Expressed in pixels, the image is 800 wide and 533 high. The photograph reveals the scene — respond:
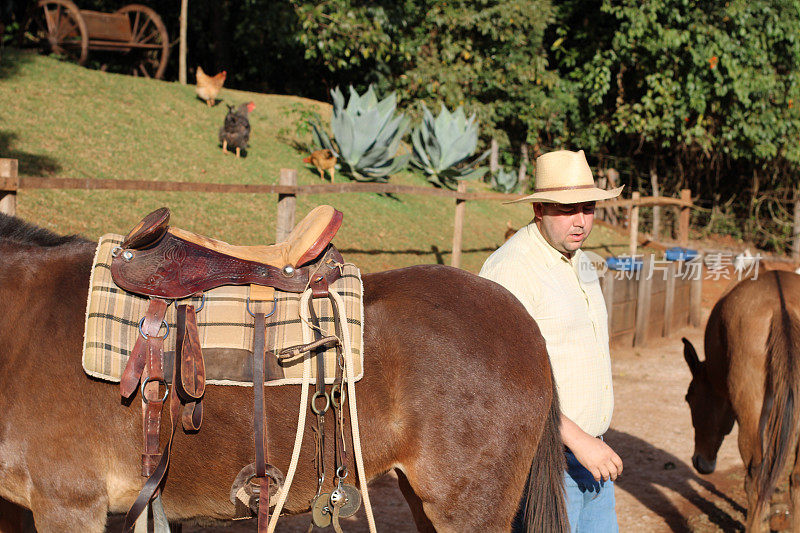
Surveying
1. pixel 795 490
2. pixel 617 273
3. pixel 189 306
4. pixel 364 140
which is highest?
pixel 364 140

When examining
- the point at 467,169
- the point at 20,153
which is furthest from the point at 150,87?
the point at 467,169

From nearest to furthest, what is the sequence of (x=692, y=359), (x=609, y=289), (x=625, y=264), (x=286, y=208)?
(x=692, y=359), (x=286, y=208), (x=609, y=289), (x=625, y=264)

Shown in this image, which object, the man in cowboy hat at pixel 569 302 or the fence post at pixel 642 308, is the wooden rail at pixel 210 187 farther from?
the fence post at pixel 642 308

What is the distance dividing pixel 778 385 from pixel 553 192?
2272 mm

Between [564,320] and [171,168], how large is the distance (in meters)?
7.76

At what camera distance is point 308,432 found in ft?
7.09

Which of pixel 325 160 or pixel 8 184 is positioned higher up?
pixel 325 160

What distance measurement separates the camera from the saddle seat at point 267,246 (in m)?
2.14

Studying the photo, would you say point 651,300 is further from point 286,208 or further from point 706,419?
point 286,208

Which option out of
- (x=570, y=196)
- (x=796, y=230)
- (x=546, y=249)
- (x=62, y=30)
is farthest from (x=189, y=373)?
(x=796, y=230)

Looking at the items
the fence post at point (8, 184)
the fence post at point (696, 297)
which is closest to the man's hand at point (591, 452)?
the fence post at point (8, 184)

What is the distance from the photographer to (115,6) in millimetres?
17766

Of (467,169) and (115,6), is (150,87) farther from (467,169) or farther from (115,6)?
(115,6)

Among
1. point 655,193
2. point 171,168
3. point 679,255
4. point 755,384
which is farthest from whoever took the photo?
point 655,193
